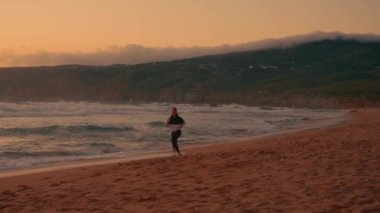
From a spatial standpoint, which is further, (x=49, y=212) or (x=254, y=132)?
(x=254, y=132)

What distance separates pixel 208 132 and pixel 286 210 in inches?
913

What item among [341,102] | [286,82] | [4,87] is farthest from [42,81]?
[341,102]

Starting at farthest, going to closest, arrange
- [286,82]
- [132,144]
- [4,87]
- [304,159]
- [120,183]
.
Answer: [4,87] → [286,82] → [132,144] → [304,159] → [120,183]

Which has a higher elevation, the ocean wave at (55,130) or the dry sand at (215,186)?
the dry sand at (215,186)

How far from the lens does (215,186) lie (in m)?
10.3

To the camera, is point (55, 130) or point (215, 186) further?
point (55, 130)

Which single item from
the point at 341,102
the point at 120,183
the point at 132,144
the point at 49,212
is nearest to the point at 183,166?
the point at 120,183

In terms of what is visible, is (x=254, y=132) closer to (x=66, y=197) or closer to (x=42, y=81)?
(x=66, y=197)

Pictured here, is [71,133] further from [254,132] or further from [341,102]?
[341,102]

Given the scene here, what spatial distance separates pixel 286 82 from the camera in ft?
570

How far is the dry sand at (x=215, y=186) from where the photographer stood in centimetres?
867

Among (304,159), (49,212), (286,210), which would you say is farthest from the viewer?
(304,159)

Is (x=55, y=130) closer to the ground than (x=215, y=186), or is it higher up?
closer to the ground

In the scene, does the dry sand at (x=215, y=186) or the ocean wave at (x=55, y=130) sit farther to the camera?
the ocean wave at (x=55, y=130)
